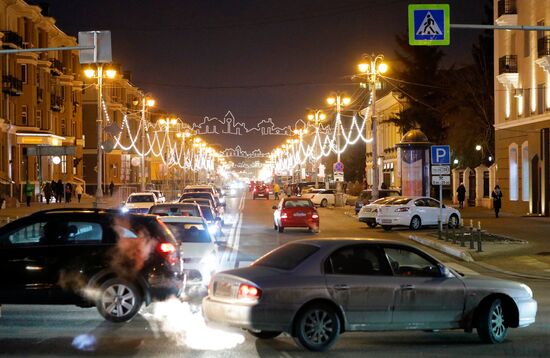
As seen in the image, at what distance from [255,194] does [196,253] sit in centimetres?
7117

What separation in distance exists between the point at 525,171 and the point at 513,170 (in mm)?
1789

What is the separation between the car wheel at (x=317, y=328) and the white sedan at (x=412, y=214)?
25.5m

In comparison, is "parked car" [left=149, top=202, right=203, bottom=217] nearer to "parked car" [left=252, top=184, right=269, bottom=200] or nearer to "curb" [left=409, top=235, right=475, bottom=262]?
"curb" [left=409, top=235, right=475, bottom=262]

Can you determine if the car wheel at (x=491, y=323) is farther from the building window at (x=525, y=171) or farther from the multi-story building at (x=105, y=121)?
the multi-story building at (x=105, y=121)

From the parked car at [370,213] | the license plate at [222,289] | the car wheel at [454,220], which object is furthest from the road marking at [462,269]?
the parked car at [370,213]

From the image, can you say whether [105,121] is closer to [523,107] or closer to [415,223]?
[523,107]

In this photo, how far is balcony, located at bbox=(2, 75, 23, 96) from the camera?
5600 cm

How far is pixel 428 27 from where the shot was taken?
20.2 meters

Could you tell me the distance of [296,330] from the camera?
32.6ft

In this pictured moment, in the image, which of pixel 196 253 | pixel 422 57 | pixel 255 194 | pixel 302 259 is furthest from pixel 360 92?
pixel 302 259

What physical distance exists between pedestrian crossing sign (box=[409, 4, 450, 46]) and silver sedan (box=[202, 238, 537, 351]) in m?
10.2

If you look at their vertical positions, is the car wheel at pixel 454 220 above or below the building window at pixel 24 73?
below

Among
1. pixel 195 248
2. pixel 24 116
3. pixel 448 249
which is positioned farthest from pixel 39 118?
pixel 195 248

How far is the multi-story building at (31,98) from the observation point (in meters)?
56.4
